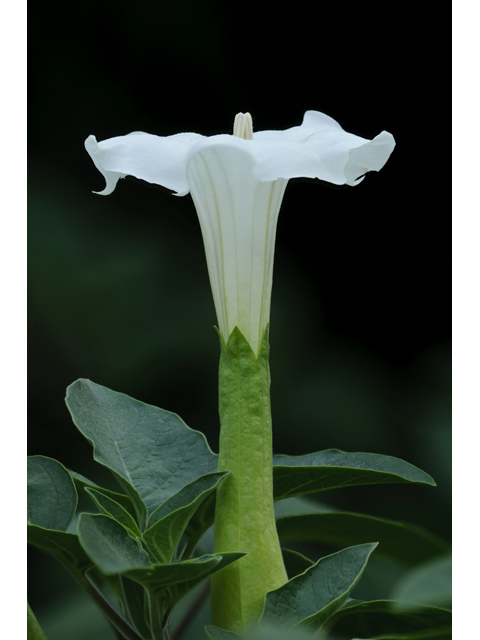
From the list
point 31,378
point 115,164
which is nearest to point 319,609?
point 115,164

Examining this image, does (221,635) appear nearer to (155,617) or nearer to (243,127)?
(155,617)

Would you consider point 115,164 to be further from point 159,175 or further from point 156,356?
point 156,356

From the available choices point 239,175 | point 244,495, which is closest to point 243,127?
point 239,175

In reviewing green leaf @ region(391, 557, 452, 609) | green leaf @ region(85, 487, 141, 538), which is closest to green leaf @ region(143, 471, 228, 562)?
green leaf @ region(85, 487, 141, 538)

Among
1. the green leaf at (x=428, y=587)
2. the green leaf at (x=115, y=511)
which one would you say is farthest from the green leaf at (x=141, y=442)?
the green leaf at (x=428, y=587)

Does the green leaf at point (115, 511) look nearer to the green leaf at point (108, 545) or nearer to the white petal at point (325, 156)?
the green leaf at point (108, 545)

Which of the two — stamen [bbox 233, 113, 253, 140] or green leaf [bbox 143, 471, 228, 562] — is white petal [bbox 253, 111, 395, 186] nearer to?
stamen [bbox 233, 113, 253, 140]
